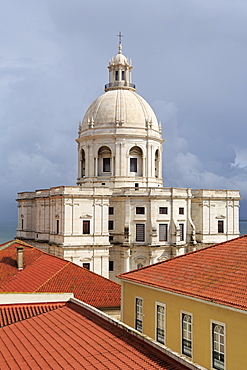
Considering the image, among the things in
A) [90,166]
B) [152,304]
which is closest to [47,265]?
[152,304]

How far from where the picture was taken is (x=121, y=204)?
54531 millimetres

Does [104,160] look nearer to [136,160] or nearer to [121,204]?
[136,160]

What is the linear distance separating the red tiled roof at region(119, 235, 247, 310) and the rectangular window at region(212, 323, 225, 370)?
105 cm

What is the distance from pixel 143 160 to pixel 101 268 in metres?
15.6

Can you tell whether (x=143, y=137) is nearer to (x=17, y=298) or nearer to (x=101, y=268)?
(x=101, y=268)

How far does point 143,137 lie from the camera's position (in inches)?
2373

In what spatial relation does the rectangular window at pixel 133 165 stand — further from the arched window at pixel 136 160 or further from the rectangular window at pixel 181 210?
the rectangular window at pixel 181 210

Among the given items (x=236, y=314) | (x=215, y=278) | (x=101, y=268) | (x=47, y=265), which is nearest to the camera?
(x=236, y=314)

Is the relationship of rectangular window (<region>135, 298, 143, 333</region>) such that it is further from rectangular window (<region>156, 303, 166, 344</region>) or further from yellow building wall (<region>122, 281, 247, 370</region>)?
rectangular window (<region>156, 303, 166, 344</region>)

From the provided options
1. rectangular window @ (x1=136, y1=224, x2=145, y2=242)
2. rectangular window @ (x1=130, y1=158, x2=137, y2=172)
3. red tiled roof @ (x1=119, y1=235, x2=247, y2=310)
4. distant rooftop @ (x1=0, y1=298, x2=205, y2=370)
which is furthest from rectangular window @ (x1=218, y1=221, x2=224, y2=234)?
distant rooftop @ (x1=0, y1=298, x2=205, y2=370)

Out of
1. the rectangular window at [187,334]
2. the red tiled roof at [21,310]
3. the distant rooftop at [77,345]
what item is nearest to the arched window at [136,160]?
the red tiled roof at [21,310]

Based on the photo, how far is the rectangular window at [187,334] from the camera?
57.4 feet

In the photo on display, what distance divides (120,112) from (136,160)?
648 cm

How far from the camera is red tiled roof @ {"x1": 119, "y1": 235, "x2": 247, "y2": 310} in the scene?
1633 centimetres
